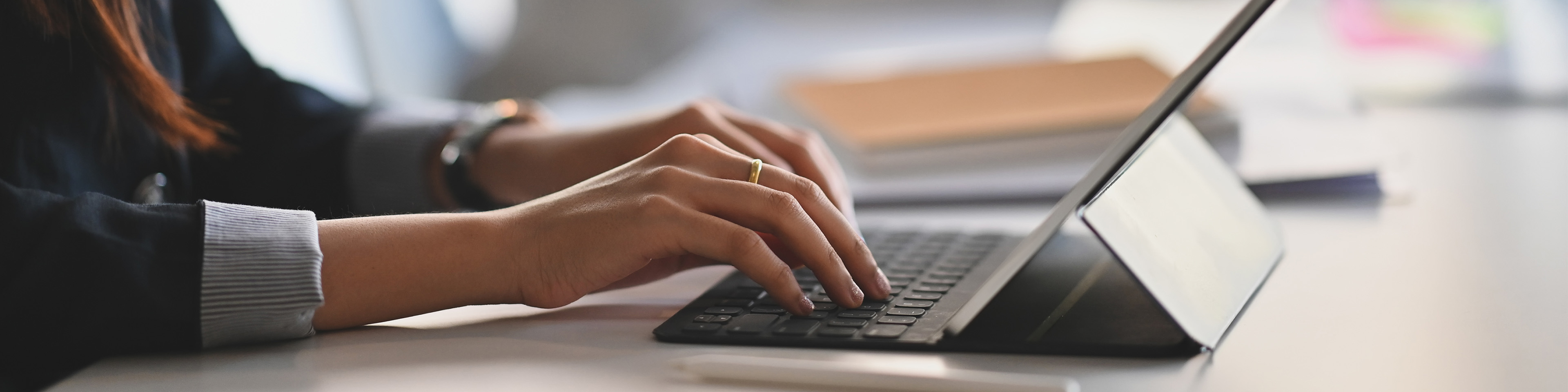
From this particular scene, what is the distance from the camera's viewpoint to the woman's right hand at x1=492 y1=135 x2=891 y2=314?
0.49 m

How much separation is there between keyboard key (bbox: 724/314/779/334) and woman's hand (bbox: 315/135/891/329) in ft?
0.04

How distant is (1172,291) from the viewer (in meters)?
0.43

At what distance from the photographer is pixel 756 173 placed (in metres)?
0.53

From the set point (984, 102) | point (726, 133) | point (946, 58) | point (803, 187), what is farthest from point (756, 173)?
point (946, 58)

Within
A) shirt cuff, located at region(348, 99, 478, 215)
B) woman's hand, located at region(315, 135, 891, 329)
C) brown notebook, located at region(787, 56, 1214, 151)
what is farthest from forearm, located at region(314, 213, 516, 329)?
brown notebook, located at region(787, 56, 1214, 151)

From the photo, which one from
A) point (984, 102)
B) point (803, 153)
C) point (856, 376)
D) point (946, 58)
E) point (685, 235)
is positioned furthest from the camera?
point (946, 58)

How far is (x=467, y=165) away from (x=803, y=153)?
1.01ft

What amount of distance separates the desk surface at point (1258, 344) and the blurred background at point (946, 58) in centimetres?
14

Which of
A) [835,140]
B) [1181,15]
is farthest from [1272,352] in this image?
[1181,15]

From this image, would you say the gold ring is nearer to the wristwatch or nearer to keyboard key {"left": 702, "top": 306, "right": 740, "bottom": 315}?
keyboard key {"left": 702, "top": 306, "right": 740, "bottom": 315}

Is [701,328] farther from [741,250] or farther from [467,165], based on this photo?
[467,165]

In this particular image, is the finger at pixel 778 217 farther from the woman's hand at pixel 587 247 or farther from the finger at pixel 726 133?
the finger at pixel 726 133

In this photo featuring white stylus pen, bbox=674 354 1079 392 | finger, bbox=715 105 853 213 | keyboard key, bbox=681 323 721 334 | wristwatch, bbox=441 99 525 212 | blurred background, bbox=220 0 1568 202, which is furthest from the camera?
blurred background, bbox=220 0 1568 202

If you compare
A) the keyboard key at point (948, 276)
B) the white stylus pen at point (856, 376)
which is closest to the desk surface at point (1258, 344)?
the white stylus pen at point (856, 376)
